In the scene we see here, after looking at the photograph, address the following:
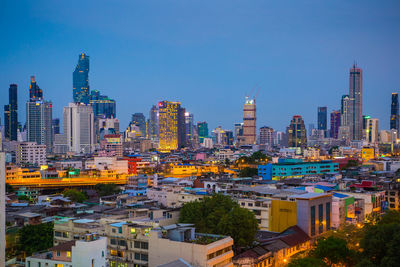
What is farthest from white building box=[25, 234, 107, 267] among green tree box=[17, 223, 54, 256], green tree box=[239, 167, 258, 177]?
green tree box=[239, 167, 258, 177]

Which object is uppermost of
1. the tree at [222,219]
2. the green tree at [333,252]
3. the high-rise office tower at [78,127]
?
the high-rise office tower at [78,127]

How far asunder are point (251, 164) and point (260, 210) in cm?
5848

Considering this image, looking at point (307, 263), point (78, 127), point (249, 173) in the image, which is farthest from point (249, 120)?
point (307, 263)

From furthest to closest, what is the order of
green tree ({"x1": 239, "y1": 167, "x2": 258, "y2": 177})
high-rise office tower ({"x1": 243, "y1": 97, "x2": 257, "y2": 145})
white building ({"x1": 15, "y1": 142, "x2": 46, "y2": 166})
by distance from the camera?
high-rise office tower ({"x1": 243, "y1": 97, "x2": 257, "y2": 145}) < white building ({"x1": 15, "y1": 142, "x2": 46, "y2": 166}) < green tree ({"x1": 239, "y1": 167, "x2": 258, "y2": 177})

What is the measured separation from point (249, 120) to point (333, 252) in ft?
552

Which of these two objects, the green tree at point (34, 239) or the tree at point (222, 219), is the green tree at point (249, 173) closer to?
the tree at point (222, 219)

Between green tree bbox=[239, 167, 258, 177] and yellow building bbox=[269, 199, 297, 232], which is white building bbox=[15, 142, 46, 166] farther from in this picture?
yellow building bbox=[269, 199, 297, 232]

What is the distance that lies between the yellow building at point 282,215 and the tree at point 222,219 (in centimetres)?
426

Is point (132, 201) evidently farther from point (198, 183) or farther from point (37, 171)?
point (37, 171)

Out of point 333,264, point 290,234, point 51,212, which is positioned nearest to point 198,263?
point 333,264

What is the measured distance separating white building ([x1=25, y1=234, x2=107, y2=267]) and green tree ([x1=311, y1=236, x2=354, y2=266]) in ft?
36.9

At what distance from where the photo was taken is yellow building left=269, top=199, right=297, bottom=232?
31391 mm

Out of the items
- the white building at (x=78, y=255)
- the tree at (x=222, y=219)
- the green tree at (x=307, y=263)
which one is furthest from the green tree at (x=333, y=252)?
the white building at (x=78, y=255)

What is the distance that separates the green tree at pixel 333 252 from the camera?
24.2 m
